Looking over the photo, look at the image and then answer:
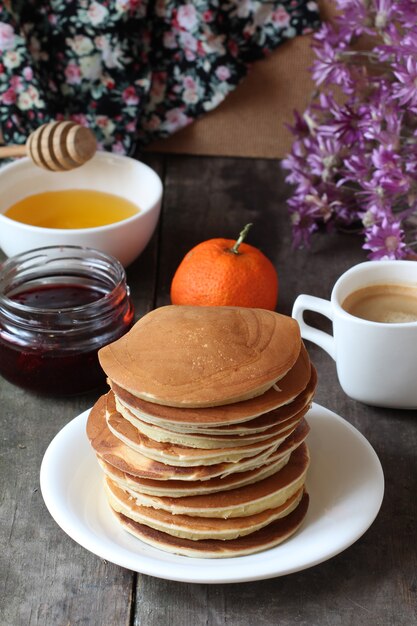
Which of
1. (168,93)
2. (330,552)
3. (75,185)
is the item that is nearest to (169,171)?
(168,93)

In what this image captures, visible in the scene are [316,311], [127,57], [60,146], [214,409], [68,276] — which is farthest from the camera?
[127,57]

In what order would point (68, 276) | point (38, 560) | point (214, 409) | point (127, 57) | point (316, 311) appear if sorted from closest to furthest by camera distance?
point (214, 409), point (38, 560), point (316, 311), point (68, 276), point (127, 57)

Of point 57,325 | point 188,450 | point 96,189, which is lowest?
point 96,189

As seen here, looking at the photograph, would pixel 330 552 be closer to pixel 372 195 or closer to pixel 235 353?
pixel 235 353

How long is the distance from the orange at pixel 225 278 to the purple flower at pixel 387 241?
0.20 m

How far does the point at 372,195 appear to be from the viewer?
5.19 feet

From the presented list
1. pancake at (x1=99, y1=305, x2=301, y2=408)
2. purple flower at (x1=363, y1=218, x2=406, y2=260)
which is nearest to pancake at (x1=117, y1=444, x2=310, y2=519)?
pancake at (x1=99, y1=305, x2=301, y2=408)

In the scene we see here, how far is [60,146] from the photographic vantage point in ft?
5.37

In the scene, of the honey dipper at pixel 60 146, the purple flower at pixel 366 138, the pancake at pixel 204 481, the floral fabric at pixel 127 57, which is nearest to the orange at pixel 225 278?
the purple flower at pixel 366 138

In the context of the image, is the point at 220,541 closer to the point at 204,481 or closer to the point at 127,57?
the point at 204,481

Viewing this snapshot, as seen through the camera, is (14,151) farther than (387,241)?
Yes

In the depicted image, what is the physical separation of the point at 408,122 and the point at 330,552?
2.98ft

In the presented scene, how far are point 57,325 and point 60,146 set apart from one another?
0.48 meters

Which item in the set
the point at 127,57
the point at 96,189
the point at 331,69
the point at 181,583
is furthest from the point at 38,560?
the point at 127,57
